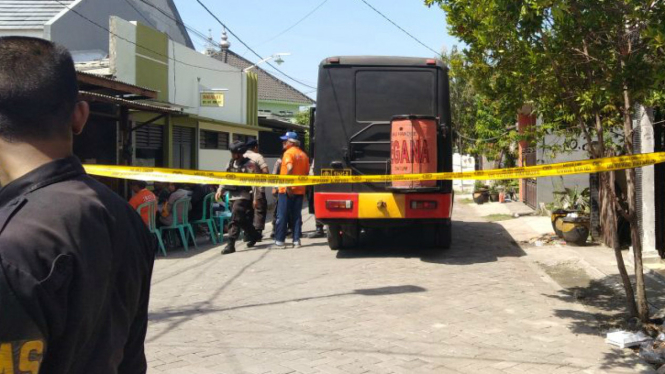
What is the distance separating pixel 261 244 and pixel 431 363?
7048 mm

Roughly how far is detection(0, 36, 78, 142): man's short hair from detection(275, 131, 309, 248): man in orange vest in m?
9.24

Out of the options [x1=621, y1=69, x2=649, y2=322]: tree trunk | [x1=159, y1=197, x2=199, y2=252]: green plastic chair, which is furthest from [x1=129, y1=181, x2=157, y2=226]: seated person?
[x1=621, y1=69, x2=649, y2=322]: tree trunk

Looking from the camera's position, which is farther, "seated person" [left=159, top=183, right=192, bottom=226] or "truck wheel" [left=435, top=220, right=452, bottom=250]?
"seated person" [left=159, top=183, right=192, bottom=226]

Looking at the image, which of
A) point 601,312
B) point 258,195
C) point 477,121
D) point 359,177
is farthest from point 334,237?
point 477,121

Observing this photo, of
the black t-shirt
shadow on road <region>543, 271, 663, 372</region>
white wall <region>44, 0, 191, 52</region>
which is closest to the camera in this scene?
the black t-shirt

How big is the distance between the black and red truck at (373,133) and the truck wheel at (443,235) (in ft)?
1.12

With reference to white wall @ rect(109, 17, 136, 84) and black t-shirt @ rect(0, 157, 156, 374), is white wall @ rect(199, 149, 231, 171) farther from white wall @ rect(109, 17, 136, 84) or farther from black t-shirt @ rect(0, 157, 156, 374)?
black t-shirt @ rect(0, 157, 156, 374)

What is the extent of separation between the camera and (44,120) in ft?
5.24

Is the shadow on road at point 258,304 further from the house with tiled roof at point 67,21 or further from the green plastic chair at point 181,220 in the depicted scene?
the house with tiled roof at point 67,21

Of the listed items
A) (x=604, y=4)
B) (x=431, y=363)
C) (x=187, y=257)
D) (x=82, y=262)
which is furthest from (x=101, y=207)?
(x=187, y=257)

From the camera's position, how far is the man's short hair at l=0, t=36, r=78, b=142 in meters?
1.57

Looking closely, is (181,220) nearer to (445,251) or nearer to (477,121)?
(445,251)

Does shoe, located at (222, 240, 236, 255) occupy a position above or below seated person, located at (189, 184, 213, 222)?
below

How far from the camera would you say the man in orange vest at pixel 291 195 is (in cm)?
1102
